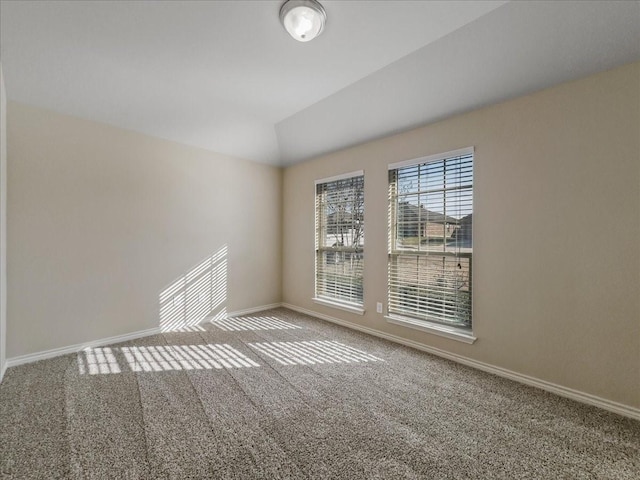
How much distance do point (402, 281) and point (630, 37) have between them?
8.14 ft

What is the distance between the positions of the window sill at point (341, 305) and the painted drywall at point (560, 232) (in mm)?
894

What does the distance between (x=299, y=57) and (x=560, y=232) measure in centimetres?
251

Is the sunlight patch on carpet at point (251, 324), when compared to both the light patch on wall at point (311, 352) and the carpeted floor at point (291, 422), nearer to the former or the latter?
the light patch on wall at point (311, 352)

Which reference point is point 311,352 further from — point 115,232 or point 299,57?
point 299,57

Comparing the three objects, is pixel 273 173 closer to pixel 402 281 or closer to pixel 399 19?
pixel 402 281

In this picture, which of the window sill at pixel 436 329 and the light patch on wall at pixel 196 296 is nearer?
→ the window sill at pixel 436 329

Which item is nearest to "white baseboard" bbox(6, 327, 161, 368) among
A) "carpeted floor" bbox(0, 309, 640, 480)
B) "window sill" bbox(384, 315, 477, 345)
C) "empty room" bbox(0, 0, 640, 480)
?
"empty room" bbox(0, 0, 640, 480)

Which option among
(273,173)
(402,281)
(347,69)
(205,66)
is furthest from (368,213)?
(205,66)

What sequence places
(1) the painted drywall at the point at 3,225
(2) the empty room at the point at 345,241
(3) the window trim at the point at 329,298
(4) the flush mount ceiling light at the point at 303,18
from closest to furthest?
(2) the empty room at the point at 345,241
(4) the flush mount ceiling light at the point at 303,18
(1) the painted drywall at the point at 3,225
(3) the window trim at the point at 329,298

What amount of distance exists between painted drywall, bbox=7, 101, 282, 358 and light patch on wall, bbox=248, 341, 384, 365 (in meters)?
1.36

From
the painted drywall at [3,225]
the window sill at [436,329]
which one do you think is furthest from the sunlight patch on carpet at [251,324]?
the painted drywall at [3,225]

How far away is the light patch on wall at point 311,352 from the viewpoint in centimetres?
274

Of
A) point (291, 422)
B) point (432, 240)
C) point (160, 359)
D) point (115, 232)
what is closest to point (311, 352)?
point (291, 422)

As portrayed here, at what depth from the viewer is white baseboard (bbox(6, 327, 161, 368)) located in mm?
2566
